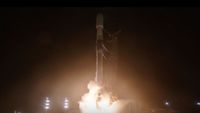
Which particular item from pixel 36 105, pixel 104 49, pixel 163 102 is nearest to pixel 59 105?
pixel 36 105

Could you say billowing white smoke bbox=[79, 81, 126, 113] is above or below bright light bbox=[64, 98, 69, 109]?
below

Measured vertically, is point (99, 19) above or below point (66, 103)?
Result: above

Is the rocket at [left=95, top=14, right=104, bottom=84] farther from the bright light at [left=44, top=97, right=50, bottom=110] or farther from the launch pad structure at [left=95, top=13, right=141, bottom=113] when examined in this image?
the bright light at [left=44, top=97, right=50, bottom=110]

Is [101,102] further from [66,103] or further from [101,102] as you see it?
[66,103]

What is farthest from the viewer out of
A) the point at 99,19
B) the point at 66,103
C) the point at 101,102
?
the point at 66,103

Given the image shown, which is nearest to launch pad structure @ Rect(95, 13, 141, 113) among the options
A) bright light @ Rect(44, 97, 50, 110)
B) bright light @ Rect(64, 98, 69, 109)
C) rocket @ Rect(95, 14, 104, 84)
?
rocket @ Rect(95, 14, 104, 84)

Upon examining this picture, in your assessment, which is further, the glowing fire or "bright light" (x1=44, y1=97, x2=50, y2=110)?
"bright light" (x1=44, y1=97, x2=50, y2=110)

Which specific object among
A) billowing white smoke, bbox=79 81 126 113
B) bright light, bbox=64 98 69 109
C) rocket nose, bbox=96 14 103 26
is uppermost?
rocket nose, bbox=96 14 103 26

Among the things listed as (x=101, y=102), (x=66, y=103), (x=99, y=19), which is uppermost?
(x=99, y=19)

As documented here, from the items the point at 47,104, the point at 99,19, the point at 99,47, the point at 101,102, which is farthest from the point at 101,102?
the point at 47,104

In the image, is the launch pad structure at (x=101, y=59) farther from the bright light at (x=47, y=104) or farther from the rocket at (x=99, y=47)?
the bright light at (x=47, y=104)

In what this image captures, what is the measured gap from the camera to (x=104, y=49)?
129 feet

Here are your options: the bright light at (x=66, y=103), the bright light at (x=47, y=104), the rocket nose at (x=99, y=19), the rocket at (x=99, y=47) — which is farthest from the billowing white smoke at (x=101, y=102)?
the bright light at (x=47, y=104)

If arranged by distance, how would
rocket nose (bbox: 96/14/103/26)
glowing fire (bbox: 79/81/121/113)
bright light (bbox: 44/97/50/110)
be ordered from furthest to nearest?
bright light (bbox: 44/97/50/110) < glowing fire (bbox: 79/81/121/113) < rocket nose (bbox: 96/14/103/26)
